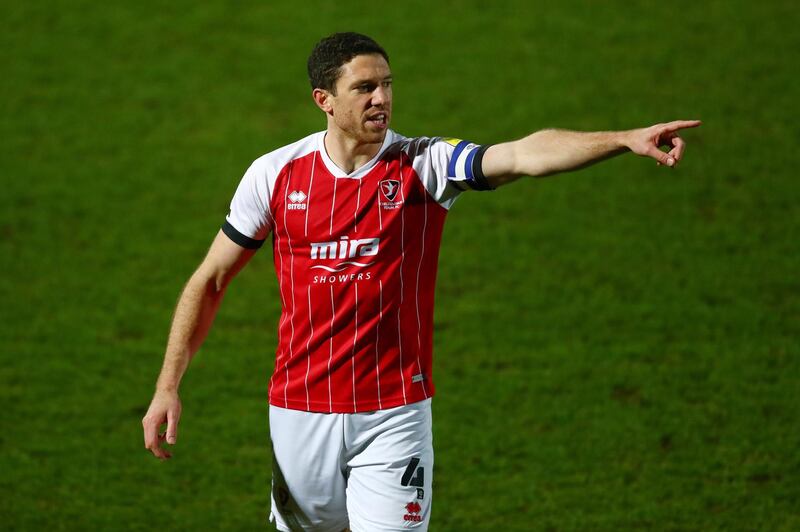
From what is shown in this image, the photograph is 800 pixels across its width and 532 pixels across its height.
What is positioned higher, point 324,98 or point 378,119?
point 324,98

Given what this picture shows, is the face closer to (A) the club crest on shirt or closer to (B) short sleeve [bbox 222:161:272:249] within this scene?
(A) the club crest on shirt

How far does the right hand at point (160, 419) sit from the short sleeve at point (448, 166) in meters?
1.22

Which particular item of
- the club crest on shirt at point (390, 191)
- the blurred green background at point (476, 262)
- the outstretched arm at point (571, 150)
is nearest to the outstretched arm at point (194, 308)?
the club crest on shirt at point (390, 191)

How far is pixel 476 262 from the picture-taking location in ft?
28.2

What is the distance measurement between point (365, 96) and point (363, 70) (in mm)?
90

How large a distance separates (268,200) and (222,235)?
0.83ft

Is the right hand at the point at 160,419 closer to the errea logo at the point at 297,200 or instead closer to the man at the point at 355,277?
the man at the point at 355,277

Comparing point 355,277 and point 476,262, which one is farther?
point 476,262

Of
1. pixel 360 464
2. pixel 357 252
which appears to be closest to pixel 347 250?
pixel 357 252

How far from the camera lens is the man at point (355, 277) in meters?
3.95

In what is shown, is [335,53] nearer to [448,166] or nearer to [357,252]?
[448,166]

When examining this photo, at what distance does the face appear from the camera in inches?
153

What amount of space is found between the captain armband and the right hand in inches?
51.3

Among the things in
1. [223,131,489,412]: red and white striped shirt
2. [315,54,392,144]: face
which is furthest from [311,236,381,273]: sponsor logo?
[315,54,392,144]: face
